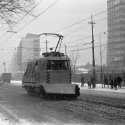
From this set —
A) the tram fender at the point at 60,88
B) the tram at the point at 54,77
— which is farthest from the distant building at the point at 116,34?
the tram fender at the point at 60,88

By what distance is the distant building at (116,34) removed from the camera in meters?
138

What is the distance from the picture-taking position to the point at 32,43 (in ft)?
463

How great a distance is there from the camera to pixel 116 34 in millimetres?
143375

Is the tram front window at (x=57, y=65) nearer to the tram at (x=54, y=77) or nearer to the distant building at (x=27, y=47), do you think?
the tram at (x=54, y=77)

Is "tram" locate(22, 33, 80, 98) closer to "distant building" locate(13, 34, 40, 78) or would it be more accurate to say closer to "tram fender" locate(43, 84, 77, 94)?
"tram fender" locate(43, 84, 77, 94)

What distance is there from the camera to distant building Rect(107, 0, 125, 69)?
13800 cm

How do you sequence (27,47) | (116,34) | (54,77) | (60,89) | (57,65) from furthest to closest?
(116,34), (27,47), (57,65), (54,77), (60,89)

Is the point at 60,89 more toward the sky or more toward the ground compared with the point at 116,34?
more toward the ground

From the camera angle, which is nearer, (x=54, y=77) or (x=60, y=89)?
(x=60, y=89)

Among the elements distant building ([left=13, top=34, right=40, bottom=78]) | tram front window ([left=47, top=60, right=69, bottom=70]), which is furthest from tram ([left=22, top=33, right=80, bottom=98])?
distant building ([left=13, top=34, right=40, bottom=78])

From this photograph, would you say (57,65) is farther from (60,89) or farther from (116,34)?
(116,34)

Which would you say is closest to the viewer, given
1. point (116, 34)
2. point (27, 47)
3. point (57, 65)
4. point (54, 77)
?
point (54, 77)

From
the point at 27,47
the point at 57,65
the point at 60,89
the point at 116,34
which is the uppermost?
the point at 116,34

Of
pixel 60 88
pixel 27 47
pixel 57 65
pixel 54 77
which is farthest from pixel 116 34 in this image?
pixel 60 88
